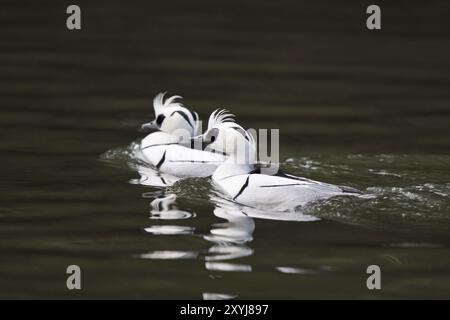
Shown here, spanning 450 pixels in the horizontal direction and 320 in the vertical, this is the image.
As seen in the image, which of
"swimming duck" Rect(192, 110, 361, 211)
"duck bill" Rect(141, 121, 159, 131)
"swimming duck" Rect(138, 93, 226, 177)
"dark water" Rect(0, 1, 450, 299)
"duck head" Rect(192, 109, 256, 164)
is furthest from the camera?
"duck bill" Rect(141, 121, 159, 131)

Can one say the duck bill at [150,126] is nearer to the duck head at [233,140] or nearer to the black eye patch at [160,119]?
the black eye patch at [160,119]

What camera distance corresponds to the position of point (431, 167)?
37.2ft

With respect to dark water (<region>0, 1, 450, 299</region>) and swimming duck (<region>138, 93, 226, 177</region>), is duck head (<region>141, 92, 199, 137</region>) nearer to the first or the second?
swimming duck (<region>138, 93, 226, 177</region>)

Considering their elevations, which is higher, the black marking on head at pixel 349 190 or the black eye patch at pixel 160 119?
the black eye patch at pixel 160 119

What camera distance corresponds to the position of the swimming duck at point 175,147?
36.6ft

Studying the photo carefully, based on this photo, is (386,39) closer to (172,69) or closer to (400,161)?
(172,69)

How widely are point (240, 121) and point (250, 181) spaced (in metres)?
3.62

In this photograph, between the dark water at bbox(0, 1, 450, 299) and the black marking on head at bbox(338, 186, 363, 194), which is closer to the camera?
the dark water at bbox(0, 1, 450, 299)

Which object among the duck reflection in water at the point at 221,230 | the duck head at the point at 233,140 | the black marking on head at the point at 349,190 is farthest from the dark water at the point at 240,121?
the duck head at the point at 233,140

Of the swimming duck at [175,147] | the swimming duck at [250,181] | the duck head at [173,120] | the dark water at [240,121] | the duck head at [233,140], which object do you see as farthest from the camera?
the duck head at [173,120]

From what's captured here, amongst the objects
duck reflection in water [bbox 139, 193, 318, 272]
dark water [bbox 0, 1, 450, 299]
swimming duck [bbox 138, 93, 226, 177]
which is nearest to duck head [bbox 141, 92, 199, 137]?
swimming duck [bbox 138, 93, 226, 177]

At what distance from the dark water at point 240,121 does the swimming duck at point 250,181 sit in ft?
0.60

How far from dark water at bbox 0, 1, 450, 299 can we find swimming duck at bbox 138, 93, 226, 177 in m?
0.34

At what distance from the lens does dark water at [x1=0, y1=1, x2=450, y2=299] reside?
791cm
